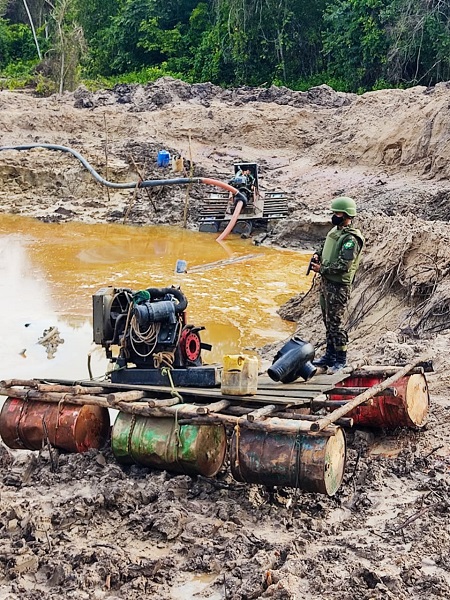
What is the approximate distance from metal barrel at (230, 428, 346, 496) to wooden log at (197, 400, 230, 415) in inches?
9.9

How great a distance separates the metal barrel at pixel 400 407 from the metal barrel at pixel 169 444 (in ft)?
3.65

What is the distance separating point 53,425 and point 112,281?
26.9ft

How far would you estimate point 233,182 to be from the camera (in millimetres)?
17953

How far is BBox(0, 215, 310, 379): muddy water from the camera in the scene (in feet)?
34.2

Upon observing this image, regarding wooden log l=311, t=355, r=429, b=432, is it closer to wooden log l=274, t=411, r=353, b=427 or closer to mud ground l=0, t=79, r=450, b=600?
wooden log l=274, t=411, r=353, b=427

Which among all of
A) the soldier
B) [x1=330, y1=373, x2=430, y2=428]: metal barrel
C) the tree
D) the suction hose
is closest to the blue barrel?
the suction hose

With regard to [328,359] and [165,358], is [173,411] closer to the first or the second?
[165,358]

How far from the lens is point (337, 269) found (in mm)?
6945

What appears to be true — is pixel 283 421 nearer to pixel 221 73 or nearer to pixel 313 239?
pixel 313 239

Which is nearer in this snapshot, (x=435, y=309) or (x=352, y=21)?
(x=435, y=309)

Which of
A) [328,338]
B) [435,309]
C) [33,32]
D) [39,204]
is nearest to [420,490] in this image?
[328,338]

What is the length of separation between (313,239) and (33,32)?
25424mm

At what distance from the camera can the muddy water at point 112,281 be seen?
1041 centimetres

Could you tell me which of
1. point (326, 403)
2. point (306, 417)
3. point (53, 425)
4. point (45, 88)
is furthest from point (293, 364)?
point (45, 88)
